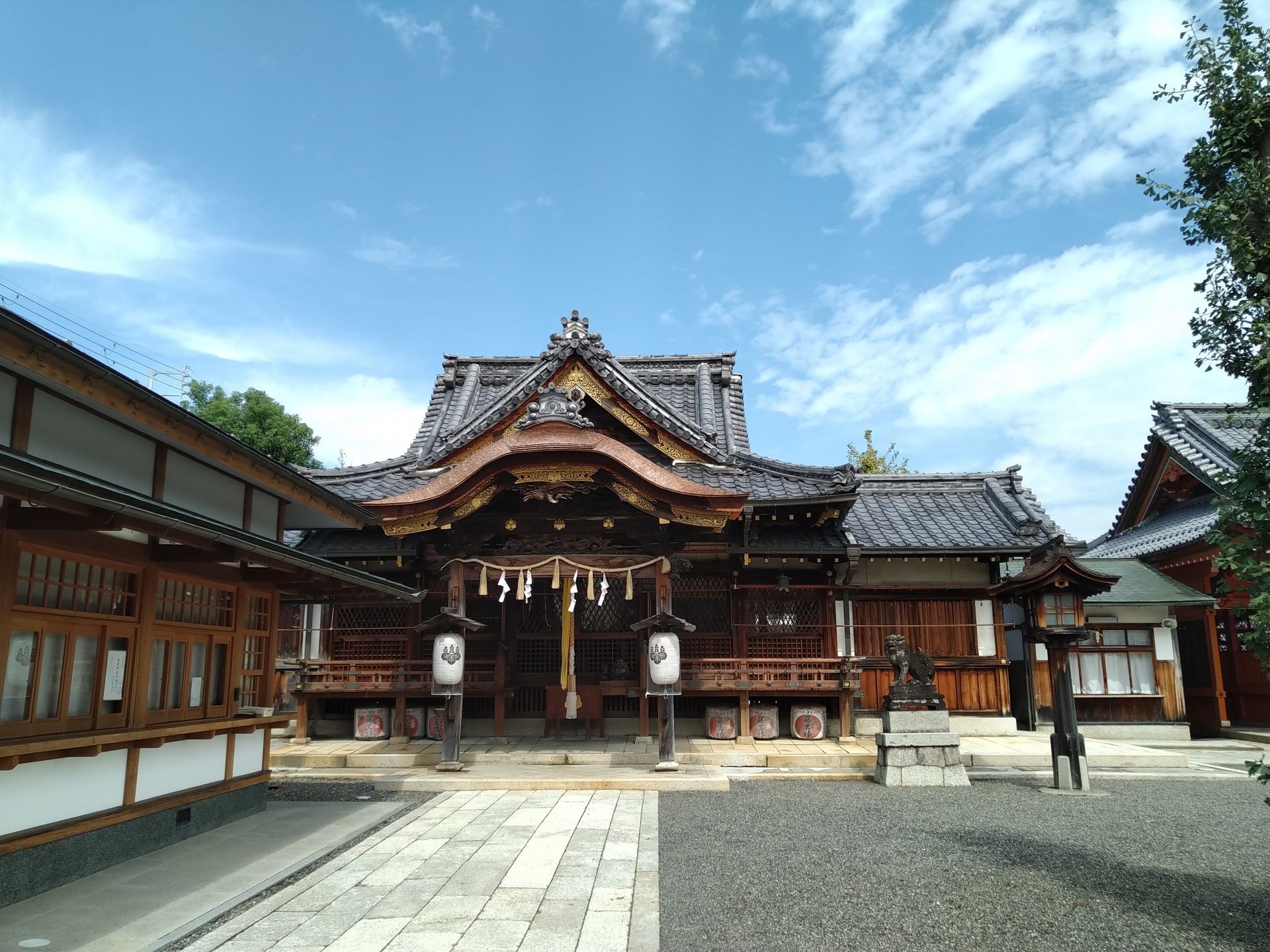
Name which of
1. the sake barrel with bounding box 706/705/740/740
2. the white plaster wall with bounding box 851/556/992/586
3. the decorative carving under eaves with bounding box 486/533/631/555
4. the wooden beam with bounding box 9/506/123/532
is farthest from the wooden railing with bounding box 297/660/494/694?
the wooden beam with bounding box 9/506/123/532

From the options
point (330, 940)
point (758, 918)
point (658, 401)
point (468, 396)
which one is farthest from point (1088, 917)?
point (468, 396)

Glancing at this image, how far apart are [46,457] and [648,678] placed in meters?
9.25

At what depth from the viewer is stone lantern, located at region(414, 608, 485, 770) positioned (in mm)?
13188

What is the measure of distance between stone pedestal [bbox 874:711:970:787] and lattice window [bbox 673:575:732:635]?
4342 millimetres

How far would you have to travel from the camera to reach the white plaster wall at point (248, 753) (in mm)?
9969

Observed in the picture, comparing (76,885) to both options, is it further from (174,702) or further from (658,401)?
(658,401)

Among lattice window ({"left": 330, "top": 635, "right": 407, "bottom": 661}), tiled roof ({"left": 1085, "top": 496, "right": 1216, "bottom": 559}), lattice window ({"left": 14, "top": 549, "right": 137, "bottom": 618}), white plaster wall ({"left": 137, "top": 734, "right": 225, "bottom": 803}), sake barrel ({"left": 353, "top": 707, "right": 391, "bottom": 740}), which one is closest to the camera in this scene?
lattice window ({"left": 14, "top": 549, "right": 137, "bottom": 618})

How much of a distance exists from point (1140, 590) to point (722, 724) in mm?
10520

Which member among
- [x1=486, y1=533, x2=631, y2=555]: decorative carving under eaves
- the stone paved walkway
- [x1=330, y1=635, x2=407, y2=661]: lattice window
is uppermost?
[x1=486, y1=533, x2=631, y2=555]: decorative carving under eaves

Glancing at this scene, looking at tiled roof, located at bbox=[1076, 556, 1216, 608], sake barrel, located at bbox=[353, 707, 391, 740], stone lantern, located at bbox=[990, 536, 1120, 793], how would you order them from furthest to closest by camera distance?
tiled roof, located at bbox=[1076, 556, 1216, 608] < sake barrel, located at bbox=[353, 707, 391, 740] < stone lantern, located at bbox=[990, 536, 1120, 793]

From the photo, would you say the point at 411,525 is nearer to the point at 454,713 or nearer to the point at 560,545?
the point at 560,545

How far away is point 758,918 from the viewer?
6.32 meters

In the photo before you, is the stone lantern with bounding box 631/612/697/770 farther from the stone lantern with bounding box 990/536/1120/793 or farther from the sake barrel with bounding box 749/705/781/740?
the stone lantern with bounding box 990/536/1120/793

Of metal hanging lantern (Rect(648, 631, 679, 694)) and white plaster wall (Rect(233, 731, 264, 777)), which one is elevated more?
metal hanging lantern (Rect(648, 631, 679, 694))
